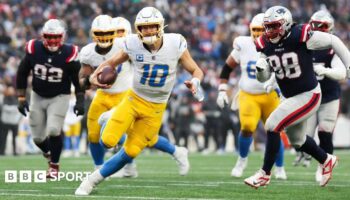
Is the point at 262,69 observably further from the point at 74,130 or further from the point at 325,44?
the point at 74,130

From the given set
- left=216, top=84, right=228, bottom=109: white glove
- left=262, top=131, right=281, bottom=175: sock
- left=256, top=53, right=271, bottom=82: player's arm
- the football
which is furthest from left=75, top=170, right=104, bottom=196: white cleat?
left=216, top=84, right=228, bottom=109: white glove

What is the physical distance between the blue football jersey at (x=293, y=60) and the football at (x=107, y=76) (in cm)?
131

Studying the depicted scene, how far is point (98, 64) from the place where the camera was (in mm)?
9305

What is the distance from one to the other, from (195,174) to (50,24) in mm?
2477

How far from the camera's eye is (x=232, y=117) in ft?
59.2

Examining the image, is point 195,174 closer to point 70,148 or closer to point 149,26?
point 149,26

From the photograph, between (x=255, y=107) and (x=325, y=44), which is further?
(x=255, y=107)

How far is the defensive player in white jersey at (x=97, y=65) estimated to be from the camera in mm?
9203

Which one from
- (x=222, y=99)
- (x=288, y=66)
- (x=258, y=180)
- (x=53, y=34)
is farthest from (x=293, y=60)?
(x=53, y=34)

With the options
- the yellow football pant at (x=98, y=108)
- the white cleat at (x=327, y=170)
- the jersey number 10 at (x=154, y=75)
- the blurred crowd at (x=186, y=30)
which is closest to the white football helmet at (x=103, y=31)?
the yellow football pant at (x=98, y=108)

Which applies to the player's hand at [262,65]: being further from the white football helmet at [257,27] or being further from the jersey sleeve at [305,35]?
the white football helmet at [257,27]

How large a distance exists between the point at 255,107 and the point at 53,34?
2260mm

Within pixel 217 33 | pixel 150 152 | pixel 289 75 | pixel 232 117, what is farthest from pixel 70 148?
pixel 289 75

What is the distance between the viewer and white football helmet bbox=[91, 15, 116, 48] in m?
9.15
